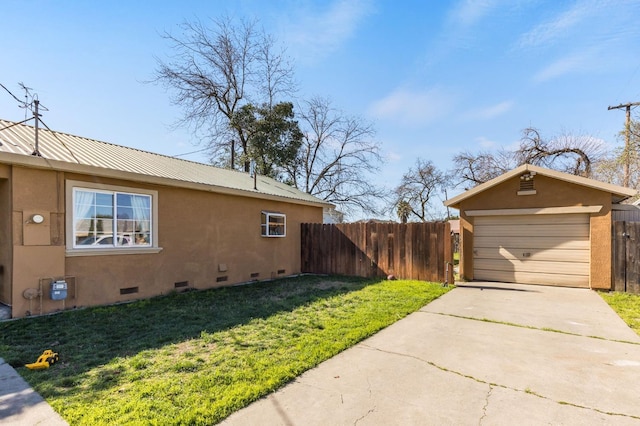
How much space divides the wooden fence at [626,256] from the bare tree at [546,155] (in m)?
13.5

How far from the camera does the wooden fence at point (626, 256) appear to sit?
7.94 meters

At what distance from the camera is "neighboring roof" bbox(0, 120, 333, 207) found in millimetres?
5652

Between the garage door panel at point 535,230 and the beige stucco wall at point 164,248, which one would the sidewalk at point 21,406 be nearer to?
the beige stucco wall at point 164,248

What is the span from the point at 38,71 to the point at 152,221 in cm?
488

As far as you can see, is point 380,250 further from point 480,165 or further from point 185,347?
point 480,165

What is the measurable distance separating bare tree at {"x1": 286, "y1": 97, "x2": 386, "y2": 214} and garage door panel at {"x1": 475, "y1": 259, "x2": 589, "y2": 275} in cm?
1402

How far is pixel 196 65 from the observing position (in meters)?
19.9

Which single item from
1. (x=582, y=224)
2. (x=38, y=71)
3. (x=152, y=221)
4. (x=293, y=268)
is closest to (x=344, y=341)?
(x=152, y=221)

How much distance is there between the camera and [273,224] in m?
10.7

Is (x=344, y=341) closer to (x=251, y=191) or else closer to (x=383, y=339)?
(x=383, y=339)

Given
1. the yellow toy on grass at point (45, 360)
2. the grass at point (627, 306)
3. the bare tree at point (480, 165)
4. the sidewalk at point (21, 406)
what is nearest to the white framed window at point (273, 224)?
the yellow toy on grass at point (45, 360)

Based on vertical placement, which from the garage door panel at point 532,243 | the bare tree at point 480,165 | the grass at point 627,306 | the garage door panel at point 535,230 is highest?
the bare tree at point 480,165

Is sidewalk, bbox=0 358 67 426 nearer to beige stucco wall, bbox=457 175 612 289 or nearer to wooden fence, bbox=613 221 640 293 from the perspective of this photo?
beige stucco wall, bbox=457 175 612 289

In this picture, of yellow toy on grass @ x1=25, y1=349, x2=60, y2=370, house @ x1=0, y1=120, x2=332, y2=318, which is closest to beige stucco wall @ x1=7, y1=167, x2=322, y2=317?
house @ x1=0, y1=120, x2=332, y2=318
